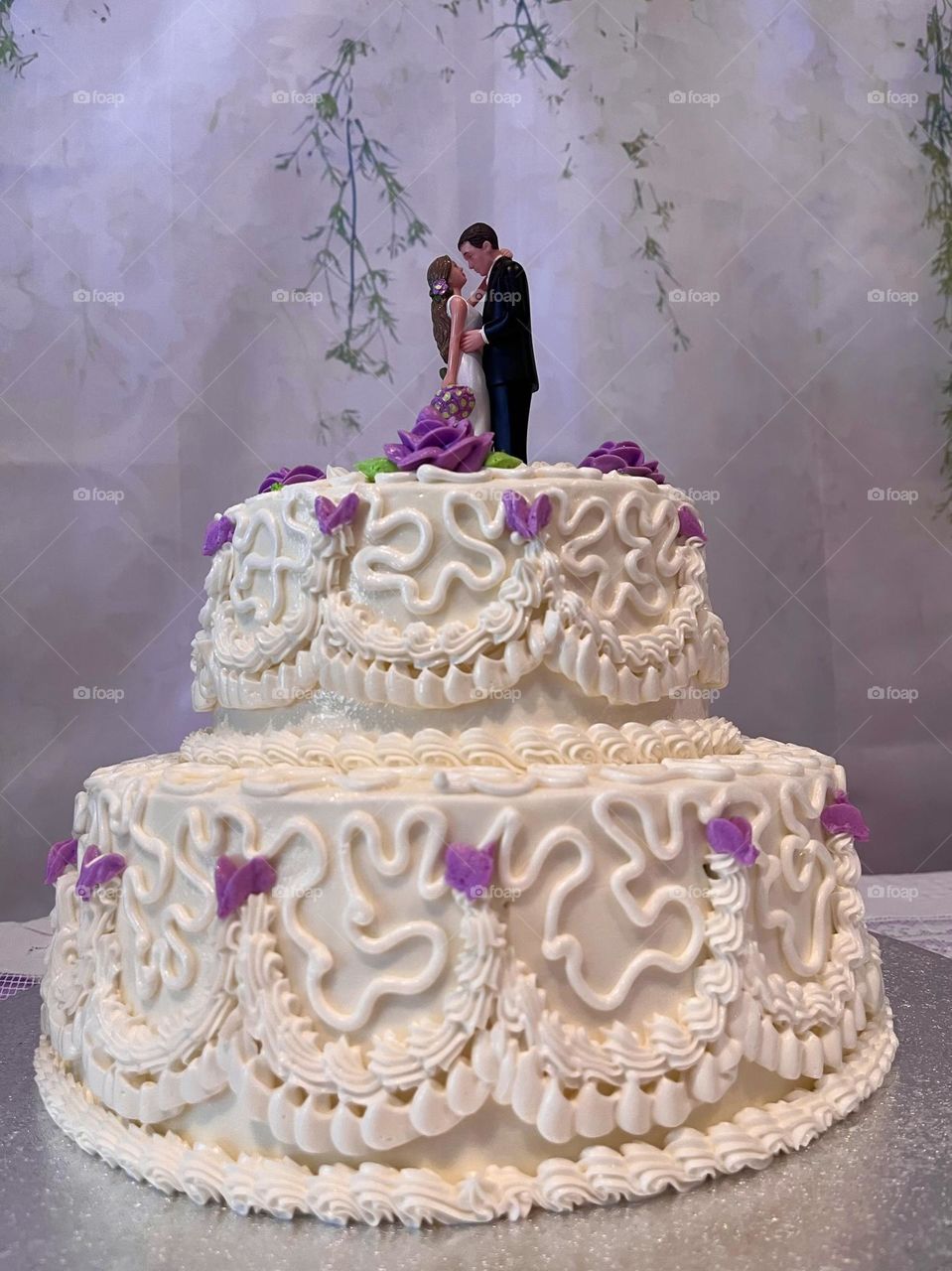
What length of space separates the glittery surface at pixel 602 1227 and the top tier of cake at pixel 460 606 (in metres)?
1.01

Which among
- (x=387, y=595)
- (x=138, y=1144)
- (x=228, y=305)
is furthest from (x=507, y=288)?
(x=228, y=305)

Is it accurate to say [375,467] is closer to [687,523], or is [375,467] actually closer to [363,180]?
[687,523]

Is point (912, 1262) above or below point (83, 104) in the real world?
below

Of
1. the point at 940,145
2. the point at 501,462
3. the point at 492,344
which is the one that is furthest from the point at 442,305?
the point at 940,145

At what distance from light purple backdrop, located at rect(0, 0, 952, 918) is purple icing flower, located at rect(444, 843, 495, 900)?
11.5 ft

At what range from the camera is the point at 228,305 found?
5.39 metres

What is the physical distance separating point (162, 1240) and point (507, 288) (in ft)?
7.93

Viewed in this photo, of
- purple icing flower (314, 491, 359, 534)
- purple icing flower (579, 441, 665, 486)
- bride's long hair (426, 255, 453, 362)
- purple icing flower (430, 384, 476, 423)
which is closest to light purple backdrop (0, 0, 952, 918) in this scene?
bride's long hair (426, 255, 453, 362)

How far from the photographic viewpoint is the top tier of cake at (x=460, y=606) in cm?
245

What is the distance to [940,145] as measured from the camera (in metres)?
5.65

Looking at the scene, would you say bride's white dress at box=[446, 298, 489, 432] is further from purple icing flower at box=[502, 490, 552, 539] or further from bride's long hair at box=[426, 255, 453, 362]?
purple icing flower at box=[502, 490, 552, 539]

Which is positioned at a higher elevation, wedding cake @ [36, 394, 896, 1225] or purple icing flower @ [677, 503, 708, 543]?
purple icing flower @ [677, 503, 708, 543]

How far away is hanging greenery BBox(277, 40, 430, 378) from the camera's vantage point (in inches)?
215

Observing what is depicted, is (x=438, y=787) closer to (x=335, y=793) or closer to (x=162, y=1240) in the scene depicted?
(x=335, y=793)
